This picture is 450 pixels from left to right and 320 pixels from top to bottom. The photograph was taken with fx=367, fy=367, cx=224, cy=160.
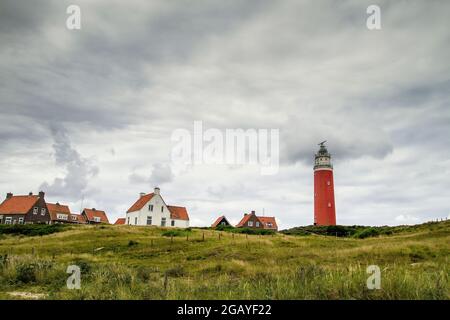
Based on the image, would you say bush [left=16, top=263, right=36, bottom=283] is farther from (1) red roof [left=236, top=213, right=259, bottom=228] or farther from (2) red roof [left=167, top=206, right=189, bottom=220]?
(1) red roof [left=236, top=213, right=259, bottom=228]

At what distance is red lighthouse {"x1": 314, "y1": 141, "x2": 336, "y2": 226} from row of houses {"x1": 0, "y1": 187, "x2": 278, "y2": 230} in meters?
14.9

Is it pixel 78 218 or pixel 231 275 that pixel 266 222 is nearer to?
pixel 78 218

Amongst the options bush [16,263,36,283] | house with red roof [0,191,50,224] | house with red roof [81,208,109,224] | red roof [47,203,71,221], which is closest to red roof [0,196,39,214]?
house with red roof [0,191,50,224]

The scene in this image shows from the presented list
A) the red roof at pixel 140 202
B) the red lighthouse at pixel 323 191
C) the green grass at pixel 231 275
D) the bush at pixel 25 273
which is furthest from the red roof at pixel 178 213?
the bush at pixel 25 273

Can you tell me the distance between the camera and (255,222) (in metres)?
72.6

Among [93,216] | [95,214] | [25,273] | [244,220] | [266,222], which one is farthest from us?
[95,214]

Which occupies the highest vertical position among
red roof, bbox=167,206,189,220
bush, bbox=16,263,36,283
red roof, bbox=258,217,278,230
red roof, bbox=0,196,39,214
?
red roof, bbox=0,196,39,214

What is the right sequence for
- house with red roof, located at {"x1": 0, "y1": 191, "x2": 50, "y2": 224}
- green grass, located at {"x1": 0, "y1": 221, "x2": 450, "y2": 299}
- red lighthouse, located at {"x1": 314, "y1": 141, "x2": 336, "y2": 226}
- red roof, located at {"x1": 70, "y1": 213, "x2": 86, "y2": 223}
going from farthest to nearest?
red roof, located at {"x1": 70, "y1": 213, "x2": 86, "y2": 223} < house with red roof, located at {"x1": 0, "y1": 191, "x2": 50, "y2": 224} < red lighthouse, located at {"x1": 314, "y1": 141, "x2": 336, "y2": 226} < green grass, located at {"x1": 0, "y1": 221, "x2": 450, "y2": 299}

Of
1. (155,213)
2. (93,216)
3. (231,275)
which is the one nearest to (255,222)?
(155,213)

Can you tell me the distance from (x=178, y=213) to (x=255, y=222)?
1564cm

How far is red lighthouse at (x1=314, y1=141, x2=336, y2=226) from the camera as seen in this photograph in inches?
2395
